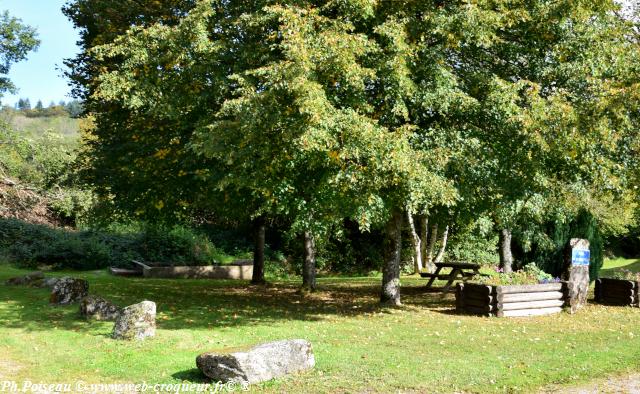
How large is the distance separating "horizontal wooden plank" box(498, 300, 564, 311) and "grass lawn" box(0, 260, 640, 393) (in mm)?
454

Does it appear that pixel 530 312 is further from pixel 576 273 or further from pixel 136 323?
pixel 136 323

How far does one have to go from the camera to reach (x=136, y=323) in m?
9.21

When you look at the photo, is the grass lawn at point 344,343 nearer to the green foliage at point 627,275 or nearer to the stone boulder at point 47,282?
the stone boulder at point 47,282

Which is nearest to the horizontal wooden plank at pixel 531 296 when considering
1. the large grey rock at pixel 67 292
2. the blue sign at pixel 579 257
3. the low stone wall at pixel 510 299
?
the low stone wall at pixel 510 299

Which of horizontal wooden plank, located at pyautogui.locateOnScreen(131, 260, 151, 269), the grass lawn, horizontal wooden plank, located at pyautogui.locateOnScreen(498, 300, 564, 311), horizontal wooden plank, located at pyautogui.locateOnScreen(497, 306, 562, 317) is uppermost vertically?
horizontal wooden plank, located at pyautogui.locateOnScreen(498, 300, 564, 311)

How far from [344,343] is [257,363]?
8.60ft

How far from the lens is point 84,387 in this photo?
266 inches

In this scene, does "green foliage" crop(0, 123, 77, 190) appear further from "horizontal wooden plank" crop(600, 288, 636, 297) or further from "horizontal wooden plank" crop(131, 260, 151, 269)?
"horizontal wooden plank" crop(600, 288, 636, 297)

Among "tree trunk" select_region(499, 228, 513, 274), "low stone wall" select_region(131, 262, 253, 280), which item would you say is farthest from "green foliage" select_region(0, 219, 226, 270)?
Answer: "tree trunk" select_region(499, 228, 513, 274)

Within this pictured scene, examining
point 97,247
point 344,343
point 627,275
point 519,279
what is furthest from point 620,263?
point 344,343

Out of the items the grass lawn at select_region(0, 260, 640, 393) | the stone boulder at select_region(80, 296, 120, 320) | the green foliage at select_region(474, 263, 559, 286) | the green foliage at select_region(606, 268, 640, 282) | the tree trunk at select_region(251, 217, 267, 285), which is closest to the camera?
the grass lawn at select_region(0, 260, 640, 393)

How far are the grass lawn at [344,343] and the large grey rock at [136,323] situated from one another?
22cm

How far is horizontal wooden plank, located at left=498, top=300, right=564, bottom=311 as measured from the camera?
41.1ft

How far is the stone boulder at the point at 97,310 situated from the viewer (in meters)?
10.9
